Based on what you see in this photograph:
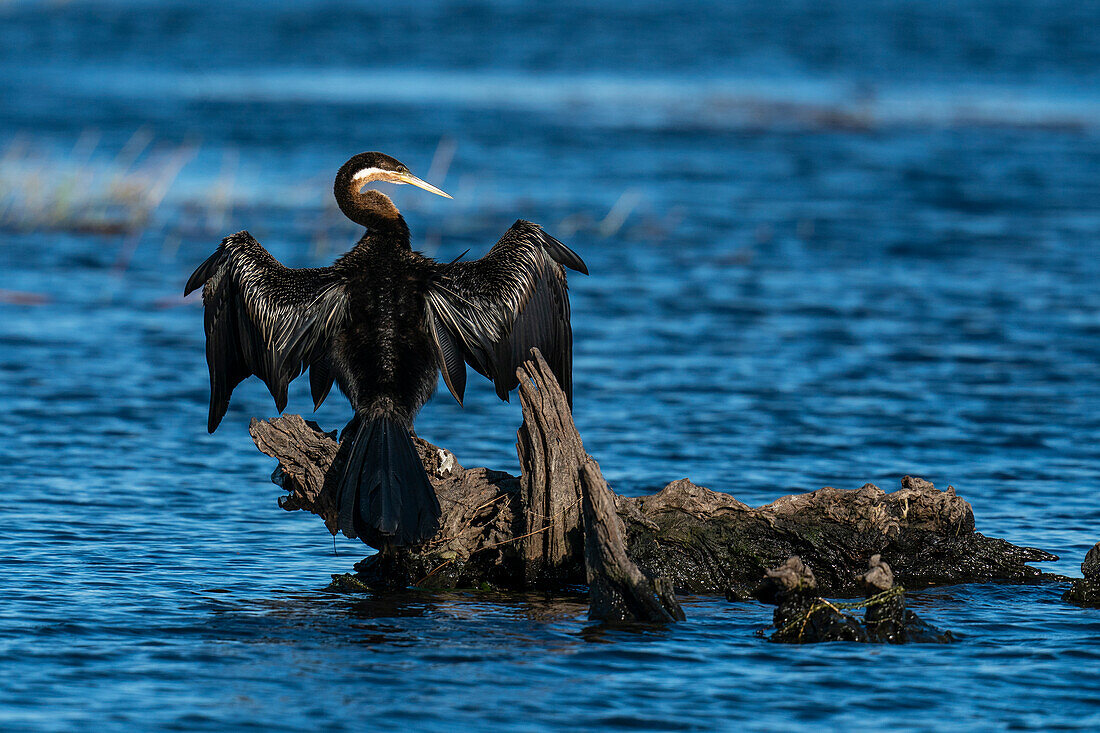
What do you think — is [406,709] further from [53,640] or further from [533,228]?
[533,228]

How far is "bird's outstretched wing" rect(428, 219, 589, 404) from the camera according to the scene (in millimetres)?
7168

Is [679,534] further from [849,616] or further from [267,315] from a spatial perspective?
[267,315]

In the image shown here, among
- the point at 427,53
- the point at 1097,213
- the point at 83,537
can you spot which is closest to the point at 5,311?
the point at 83,537

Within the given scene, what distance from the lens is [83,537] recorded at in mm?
7934

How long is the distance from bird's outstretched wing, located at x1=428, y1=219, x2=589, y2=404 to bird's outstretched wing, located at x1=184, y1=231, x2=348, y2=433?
1.65 feet

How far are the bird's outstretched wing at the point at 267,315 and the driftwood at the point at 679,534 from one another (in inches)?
15.1

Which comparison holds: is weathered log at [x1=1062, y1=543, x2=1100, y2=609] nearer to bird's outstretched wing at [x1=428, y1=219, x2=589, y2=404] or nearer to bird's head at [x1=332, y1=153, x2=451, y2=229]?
bird's outstretched wing at [x1=428, y1=219, x2=589, y2=404]

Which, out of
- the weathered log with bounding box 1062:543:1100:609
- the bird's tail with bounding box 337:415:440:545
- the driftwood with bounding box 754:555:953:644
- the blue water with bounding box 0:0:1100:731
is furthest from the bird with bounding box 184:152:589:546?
the weathered log with bounding box 1062:543:1100:609

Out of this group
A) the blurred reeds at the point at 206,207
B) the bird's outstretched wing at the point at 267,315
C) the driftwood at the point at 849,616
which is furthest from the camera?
the blurred reeds at the point at 206,207

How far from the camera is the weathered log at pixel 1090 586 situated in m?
6.74

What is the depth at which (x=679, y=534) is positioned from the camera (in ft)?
23.1

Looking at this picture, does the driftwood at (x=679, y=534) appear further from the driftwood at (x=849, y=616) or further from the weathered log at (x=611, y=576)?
the driftwood at (x=849, y=616)

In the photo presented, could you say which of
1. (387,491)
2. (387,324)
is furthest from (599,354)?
(387,491)

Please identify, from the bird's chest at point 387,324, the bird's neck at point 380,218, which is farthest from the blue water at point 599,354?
the bird's neck at point 380,218
